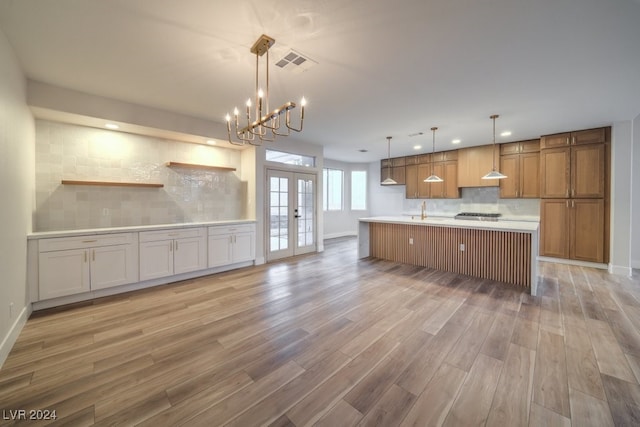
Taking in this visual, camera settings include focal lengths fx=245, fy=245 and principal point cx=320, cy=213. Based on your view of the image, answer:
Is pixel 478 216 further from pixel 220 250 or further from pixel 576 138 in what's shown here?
pixel 220 250

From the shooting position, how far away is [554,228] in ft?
16.7

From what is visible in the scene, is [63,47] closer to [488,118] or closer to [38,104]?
A: [38,104]

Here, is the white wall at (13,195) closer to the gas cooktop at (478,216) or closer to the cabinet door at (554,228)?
the gas cooktop at (478,216)

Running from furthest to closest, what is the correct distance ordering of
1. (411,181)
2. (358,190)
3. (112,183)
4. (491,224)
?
(358,190) < (411,181) < (491,224) < (112,183)

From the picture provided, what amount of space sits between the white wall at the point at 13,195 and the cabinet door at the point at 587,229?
815cm

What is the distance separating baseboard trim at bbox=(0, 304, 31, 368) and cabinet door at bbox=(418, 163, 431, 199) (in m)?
7.80

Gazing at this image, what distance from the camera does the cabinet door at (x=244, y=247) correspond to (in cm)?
464

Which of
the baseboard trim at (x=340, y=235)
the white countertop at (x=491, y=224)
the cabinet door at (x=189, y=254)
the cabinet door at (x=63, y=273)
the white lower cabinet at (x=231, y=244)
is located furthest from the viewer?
the baseboard trim at (x=340, y=235)

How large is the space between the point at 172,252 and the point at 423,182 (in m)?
6.47

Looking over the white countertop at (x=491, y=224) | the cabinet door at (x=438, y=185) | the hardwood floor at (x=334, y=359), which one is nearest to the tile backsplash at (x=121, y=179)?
the hardwood floor at (x=334, y=359)

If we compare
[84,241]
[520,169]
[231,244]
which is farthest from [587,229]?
[84,241]

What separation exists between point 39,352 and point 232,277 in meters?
2.27

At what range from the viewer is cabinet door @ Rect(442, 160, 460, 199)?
6.55m

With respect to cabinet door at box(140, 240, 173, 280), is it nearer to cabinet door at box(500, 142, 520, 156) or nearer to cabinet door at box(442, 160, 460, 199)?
cabinet door at box(442, 160, 460, 199)
